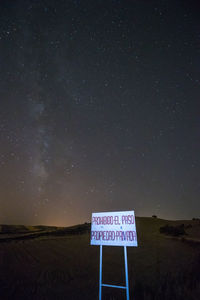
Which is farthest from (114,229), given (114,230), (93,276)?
(93,276)

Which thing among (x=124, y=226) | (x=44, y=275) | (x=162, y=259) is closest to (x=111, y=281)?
(x=44, y=275)

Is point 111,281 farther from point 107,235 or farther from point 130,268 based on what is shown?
point 107,235

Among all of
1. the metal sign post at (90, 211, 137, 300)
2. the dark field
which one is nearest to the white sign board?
the metal sign post at (90, 211, 137, 300)

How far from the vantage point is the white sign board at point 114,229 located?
20.7ft

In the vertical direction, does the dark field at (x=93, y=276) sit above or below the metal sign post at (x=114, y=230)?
below

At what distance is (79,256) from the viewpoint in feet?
44.0

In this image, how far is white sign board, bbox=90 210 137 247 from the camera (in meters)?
6.30

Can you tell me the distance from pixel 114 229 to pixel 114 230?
0.03 m

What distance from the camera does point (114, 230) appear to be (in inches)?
261

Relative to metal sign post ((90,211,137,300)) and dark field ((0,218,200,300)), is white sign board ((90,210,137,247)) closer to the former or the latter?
metal sign post ((90,211,137,300))

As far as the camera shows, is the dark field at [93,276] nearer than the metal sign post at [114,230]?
No

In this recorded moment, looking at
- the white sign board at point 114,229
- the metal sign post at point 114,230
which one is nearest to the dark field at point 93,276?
the metal sign post at point 114,230

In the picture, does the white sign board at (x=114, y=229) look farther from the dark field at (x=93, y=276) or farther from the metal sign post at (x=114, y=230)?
the dark field at (x=93, y=276)

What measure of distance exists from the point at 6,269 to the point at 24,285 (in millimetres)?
3042
